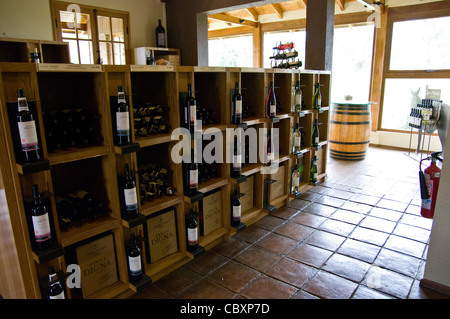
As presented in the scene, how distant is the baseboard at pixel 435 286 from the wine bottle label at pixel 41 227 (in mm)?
2397

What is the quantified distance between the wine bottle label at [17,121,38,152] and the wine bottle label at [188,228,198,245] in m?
1.26

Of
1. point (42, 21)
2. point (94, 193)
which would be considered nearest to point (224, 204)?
Result: point (94, 193)

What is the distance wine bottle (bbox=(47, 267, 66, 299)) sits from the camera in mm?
1640

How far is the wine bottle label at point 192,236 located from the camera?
7.96ft

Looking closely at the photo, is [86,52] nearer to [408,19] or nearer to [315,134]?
[315,134]

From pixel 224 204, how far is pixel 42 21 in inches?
138

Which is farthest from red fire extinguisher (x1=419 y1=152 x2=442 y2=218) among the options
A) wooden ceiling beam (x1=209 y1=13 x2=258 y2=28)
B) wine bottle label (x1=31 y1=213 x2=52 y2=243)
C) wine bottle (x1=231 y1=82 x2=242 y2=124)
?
wooden ceiling beam (x1=209 y1=13 x2=258 y2=28)

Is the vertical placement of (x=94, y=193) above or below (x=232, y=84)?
below

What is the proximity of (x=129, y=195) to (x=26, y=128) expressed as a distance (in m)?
0.69

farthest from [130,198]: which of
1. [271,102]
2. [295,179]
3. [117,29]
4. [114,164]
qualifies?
[117,29]

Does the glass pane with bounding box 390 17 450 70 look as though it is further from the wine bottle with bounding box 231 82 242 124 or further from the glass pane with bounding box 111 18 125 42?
the glass pane with bounding box 111 18 125 42
